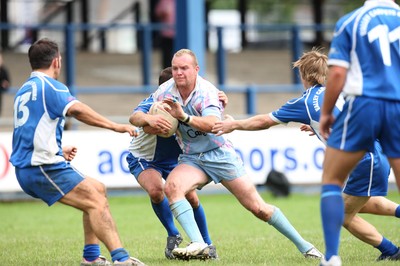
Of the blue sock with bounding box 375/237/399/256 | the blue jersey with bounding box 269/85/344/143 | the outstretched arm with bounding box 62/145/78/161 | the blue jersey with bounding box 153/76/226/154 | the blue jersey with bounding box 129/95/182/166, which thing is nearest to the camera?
the blue jersey with bounding box 269/85/344/143

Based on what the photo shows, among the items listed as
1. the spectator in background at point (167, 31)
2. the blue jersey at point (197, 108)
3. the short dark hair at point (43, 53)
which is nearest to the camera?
the short dark hair at point (43, 53)

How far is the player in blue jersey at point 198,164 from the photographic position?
8.52m

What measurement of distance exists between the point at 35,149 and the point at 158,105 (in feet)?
4.07

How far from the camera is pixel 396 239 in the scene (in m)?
10.5

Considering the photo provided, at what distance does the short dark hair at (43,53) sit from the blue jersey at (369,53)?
7.63 feet

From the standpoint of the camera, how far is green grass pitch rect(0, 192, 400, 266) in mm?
8977

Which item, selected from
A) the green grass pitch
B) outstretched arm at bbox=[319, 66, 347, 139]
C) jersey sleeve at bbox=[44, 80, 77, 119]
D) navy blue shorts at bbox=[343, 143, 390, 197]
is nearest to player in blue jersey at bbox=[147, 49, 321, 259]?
the green grass pitch

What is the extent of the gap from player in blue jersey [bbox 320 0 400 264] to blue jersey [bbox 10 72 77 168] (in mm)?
2106

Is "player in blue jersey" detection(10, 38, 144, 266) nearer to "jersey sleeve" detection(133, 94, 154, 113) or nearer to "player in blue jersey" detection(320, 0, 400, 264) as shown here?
"jersey sleeve" detection(133, 94, 154, 113)

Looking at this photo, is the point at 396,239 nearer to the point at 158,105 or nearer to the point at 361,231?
the point at 361,231

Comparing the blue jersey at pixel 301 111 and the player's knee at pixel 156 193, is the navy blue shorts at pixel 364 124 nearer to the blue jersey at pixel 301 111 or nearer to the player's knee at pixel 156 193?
the blue jersey at pixel 301 111

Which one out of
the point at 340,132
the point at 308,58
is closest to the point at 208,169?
the point at 308,58

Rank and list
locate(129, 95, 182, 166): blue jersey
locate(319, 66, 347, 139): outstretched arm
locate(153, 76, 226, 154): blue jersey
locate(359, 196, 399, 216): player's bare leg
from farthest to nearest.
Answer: locate(129, 95, 182, 166): blue jersey, locate(359, 196, 399, 216): player's bare leg, locate(153, 76, 226, 154): blue jersey, locate(319, 66, 347, 139): outstretched arm

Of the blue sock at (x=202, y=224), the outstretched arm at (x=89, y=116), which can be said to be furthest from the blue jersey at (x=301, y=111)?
the blue sock at (x=202, y=224)
